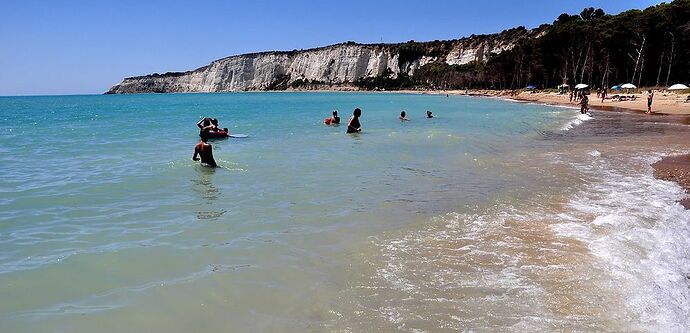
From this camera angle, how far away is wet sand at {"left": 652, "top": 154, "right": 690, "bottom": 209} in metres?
10.5

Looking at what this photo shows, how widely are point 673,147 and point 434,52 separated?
166590mm

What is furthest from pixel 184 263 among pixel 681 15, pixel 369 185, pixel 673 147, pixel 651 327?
pixel 681 15

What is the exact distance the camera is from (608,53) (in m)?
68.1

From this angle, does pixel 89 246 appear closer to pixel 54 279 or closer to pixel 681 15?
pixel 54 279

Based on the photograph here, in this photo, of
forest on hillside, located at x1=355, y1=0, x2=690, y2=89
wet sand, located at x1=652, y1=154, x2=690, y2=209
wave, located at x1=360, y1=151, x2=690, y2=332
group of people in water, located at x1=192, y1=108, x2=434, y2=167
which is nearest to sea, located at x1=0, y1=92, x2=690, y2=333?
wave, located at x1=360, y1=151, x2=690, y2=332

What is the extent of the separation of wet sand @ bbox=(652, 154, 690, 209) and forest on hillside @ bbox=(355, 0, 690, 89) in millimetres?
55289

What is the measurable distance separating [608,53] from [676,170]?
65071 mm

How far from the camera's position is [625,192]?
9617 mm

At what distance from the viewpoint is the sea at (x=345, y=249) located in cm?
453

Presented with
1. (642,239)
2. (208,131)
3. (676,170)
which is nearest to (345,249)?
(642,239)

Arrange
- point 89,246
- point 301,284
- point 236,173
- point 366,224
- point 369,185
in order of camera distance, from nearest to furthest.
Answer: point 301,284 → point 89,246 → point 366,224 → point 369,185 → point 236,173

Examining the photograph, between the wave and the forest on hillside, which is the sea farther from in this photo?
the forest on hillside

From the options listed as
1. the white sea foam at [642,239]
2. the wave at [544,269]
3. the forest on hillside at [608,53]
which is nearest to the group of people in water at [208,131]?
the wave at [544,269]

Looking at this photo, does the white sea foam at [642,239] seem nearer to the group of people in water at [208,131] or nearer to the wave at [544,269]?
the wave at [544,269]
